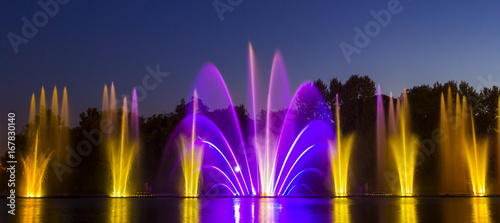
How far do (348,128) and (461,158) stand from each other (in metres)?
15.3

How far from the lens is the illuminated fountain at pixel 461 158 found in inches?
1524

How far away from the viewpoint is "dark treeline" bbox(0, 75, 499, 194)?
145ft

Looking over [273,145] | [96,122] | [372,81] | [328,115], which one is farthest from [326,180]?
[96,122]

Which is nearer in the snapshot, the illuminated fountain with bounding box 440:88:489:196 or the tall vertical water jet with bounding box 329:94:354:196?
the tall vertical water jet with bounding box 329:94:354:196

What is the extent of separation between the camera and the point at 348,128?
5462 centimetres

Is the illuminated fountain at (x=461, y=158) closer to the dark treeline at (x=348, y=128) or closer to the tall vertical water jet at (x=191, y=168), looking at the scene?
the dark treeline at (x=348, y=128)

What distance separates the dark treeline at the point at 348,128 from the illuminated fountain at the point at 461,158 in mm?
2116

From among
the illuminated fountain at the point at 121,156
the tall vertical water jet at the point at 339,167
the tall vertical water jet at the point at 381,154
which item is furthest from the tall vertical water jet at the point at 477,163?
the illuminated fountain at the point at 121,156

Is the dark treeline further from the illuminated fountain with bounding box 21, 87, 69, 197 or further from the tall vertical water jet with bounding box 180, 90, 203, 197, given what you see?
the tall vertical water jet with bounding box 180, 90, 203, 197

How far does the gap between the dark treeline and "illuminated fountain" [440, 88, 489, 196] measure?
6.94 ft

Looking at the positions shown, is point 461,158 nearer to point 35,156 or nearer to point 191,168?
point 191,168

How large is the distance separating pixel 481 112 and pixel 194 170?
127 ft

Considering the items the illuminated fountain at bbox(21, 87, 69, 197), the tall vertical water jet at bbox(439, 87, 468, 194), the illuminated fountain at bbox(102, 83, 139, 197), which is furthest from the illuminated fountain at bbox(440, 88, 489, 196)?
the illuminated fountain at bbox(21, 87, 69, 197)

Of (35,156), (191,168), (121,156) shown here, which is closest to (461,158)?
(191,168)
